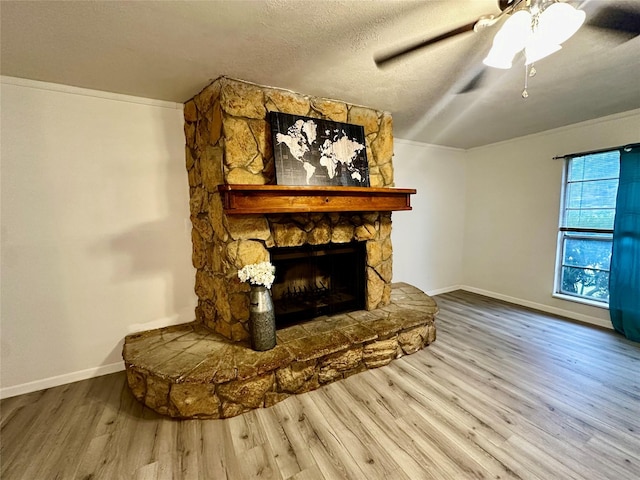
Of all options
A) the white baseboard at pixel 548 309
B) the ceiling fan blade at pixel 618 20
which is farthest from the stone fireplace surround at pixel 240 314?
the white baseboard at pixel 548 309

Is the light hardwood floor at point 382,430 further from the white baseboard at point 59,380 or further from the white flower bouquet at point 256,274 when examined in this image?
the white flower bouquet at point 256,274

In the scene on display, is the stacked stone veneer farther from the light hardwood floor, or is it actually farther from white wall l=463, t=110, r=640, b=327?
white wall l=463, t=110, r=640, b=327

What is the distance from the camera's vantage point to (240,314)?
222 cm

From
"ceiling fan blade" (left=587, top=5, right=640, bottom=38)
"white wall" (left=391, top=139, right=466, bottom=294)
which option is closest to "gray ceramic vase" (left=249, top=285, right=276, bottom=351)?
"white wall" (left=391, top=139, right=466, bottom=294)

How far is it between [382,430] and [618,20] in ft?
8.86

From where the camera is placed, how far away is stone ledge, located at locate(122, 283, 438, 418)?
180cm

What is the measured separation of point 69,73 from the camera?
6.28ft

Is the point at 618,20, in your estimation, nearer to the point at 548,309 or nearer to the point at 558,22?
the point at 558,22

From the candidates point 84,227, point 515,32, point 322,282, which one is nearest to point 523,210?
point 322,282

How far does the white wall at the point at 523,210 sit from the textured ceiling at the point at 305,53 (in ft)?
1.69

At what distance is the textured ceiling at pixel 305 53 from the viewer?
1.36 metres

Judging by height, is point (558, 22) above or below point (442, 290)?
above

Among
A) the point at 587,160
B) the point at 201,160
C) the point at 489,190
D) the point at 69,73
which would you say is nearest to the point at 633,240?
the point at 587,160

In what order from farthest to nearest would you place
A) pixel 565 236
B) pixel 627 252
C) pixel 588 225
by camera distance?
pixel 565 236 < pixel 588 225 < pixel 627 252
